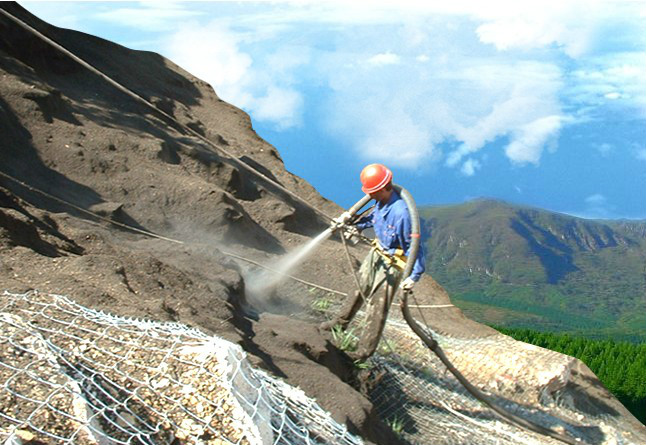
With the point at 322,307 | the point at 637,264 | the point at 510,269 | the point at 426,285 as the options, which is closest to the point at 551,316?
the point at 510,269

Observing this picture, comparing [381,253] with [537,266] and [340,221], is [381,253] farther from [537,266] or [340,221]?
[537,266]

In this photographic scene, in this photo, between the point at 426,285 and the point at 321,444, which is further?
the point at 426,285

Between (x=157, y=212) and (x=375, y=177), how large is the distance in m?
3.97

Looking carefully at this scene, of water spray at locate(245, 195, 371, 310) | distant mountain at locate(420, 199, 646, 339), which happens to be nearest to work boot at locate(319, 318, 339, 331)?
water spray at locate(245, 195, 371, 310)

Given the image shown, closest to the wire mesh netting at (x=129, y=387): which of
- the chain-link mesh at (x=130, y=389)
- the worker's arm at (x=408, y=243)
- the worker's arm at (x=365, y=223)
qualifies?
the chain-link mesh at (x=130, y=389)

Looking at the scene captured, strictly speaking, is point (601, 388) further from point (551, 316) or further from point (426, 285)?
point (551, 316)

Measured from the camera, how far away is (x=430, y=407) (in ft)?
26.0

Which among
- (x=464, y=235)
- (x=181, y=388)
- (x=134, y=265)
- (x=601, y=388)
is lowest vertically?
(x=181, y=388)

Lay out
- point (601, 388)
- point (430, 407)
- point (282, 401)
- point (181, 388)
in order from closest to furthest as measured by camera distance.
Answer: point (181, 388), point (282, 401), point (430, 407), point (601, 388)

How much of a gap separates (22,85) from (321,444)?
7640 mm

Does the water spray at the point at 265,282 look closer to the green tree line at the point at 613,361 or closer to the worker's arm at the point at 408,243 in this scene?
the worker's arm at the point at 408,243

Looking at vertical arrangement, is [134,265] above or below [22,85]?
below

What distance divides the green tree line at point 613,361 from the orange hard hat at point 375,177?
277 inches

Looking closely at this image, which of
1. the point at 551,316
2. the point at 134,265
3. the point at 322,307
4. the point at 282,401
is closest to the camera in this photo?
the point at 282,401
